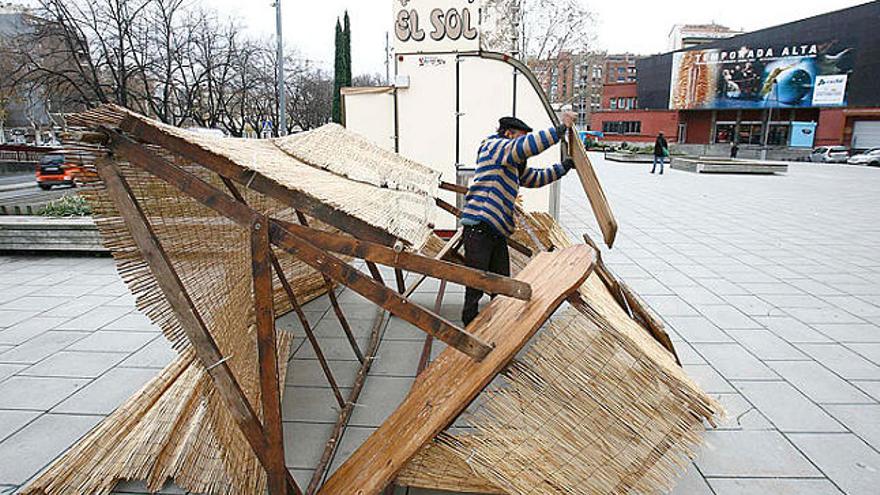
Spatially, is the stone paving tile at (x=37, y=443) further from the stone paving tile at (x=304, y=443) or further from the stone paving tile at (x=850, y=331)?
the stone paving tile at (x=850, y=331)

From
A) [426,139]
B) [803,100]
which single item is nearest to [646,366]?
[426,139]

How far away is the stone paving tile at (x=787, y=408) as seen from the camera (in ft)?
10.6

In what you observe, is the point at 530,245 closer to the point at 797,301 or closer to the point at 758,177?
the point at 797,301

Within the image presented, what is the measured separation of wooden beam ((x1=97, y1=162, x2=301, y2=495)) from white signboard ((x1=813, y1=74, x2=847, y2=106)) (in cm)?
4503

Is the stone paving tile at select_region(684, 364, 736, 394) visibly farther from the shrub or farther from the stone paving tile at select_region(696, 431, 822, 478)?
the shrub

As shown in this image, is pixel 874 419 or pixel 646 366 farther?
pixel 874 419

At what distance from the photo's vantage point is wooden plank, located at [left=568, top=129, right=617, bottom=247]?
9.72 feet

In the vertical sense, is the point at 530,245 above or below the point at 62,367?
above

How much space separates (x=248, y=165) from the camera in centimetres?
208

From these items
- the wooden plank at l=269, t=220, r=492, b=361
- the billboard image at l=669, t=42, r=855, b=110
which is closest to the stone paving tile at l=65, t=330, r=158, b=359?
the wooden plank at l=269, t=220, r=492, b=361

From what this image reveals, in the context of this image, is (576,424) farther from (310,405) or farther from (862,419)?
(862,419)

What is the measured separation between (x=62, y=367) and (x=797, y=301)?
21.8ft

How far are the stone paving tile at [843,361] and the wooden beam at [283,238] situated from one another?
347 cm

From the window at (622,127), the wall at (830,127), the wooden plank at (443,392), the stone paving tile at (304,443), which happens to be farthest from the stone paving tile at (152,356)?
the window at (622,127)
